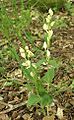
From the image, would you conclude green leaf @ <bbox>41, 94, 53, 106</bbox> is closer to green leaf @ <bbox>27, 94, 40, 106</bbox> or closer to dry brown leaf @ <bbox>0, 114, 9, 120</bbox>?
green leaf @ <bbox>27, 94, 40, 106</bbox>

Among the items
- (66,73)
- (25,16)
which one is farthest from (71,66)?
(25,16)

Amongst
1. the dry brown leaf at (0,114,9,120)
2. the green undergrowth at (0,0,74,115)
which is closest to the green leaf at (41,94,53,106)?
the green undergrowth at (0,0,74,115)

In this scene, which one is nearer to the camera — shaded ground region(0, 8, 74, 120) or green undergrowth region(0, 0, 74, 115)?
green undergrowth region(0, 0, 74, 115)

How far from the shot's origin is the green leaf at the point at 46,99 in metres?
1.79

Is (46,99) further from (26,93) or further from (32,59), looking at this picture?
(32,59)

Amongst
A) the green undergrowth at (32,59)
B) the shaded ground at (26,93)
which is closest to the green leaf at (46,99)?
the green undergrowth at (32,59)

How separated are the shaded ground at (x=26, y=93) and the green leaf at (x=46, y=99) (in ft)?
0.54

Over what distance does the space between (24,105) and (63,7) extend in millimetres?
1565

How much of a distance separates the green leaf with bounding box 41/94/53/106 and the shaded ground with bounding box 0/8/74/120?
166 millimetres

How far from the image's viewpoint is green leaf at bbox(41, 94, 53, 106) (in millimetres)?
1793

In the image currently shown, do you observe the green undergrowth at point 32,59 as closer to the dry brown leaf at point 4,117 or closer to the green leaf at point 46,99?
the green leaf at point 46,99

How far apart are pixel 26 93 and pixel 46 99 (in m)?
0.40

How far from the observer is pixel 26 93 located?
2195 millimetres

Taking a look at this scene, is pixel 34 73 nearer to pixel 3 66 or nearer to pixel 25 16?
pixel 3 66
